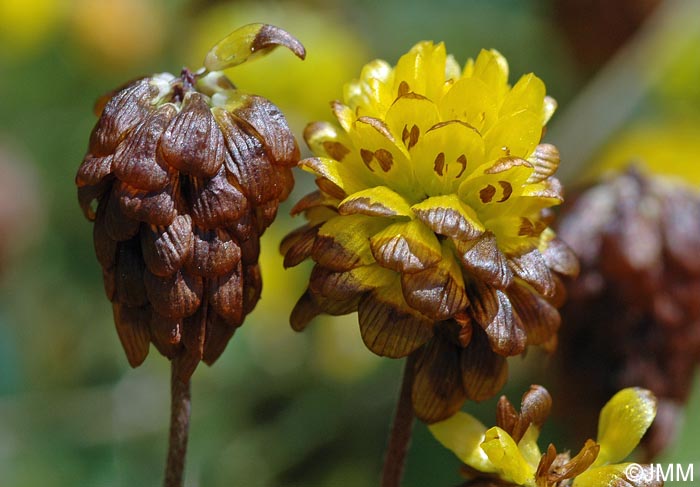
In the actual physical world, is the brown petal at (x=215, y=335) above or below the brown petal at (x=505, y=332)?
below

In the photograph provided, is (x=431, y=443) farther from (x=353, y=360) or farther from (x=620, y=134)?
(x=620, y=134)

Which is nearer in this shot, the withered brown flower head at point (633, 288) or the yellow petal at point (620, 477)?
the yellow petal at point (620, 477)

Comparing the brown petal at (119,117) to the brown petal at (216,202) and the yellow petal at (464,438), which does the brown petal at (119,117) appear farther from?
the yellow petal at (464,438)

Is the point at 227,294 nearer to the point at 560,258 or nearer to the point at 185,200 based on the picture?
the point at 185,200

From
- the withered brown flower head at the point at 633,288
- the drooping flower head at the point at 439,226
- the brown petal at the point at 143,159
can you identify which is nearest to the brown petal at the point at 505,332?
the drooping flower head at the point at 439,226

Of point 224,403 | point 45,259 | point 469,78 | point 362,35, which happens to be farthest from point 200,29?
point 469,78

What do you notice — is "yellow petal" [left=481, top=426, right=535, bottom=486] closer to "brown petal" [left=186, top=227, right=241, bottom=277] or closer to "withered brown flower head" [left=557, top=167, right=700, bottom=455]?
"brown petal" [left=186, top=227, right=241, bottom=277]

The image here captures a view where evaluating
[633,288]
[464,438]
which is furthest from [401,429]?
[633,288]
